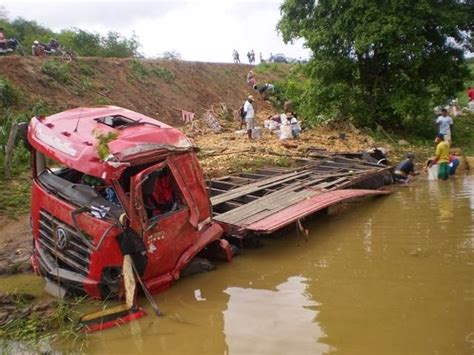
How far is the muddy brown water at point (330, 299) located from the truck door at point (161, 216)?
1.80 feet

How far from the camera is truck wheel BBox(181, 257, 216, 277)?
21.2 feet

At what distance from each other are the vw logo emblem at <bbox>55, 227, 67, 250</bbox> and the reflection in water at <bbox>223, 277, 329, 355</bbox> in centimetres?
194

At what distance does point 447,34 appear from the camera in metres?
16.5

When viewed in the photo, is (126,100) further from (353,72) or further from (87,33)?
(353,72)

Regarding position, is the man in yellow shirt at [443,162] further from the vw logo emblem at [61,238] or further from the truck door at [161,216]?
the vw logo emblem at [61,238]

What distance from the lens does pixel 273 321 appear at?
16.7 ft

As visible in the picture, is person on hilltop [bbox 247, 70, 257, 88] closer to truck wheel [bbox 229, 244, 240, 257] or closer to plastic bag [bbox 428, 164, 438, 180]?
plastic bag [bbox 428, 164, 438, 180]

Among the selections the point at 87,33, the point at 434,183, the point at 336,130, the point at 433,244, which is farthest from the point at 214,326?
the point at 87,33

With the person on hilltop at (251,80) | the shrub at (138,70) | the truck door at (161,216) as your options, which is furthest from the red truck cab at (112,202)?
the person on hilltop at (251,80)

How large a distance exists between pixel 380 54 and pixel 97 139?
539 inches

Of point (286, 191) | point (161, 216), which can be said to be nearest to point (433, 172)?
point (286, 191)

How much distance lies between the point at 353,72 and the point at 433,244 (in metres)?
11.5

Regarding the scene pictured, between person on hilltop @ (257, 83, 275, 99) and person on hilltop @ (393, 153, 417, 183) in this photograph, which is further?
person on hilltop @ (257, 83, 275, 99)

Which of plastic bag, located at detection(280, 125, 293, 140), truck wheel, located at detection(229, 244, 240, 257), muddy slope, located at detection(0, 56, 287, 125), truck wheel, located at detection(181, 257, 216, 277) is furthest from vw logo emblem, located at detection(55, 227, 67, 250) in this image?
plastic bag, located at detection(280, 125, 293, 140)
